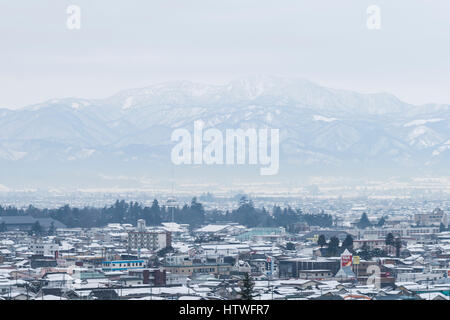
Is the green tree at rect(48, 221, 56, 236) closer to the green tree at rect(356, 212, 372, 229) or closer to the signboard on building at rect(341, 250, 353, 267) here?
the green tree at rect(356, 212, 372, 229)

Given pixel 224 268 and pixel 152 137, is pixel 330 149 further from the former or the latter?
→ pixel 224 268

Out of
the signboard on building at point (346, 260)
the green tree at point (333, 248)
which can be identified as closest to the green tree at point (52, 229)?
the green tree at point (333, 248)

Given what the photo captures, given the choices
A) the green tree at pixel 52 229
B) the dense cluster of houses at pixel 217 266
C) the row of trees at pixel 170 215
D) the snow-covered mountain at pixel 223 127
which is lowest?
the dense cluster of houses at pixel 217 266

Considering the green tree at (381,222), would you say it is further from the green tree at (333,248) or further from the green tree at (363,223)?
the green tree at (333,248)

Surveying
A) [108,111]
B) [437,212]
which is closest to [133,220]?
[437,212]

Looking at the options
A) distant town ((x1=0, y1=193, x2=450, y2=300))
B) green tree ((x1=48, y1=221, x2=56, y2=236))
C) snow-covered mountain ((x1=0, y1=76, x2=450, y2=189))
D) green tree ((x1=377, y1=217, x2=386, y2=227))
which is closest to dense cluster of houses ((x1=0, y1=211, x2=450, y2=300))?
distant town ((x1=0, y1=193, x2=450, y2=300))

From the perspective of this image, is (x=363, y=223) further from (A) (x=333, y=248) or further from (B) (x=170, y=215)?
(A) (x=333, y=248)
